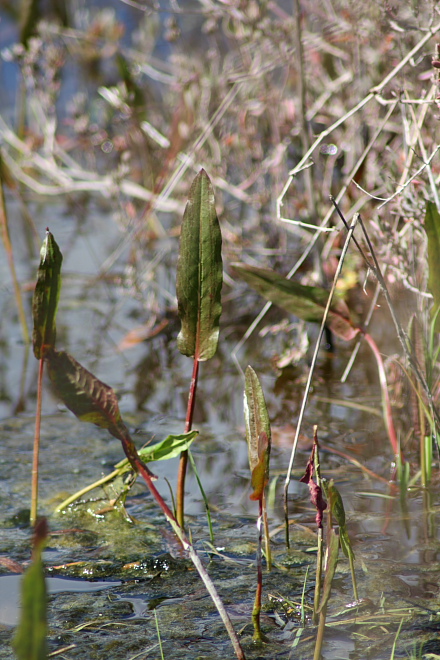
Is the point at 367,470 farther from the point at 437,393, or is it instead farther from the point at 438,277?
the point at 438,277

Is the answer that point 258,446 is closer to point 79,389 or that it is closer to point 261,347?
point 79,389

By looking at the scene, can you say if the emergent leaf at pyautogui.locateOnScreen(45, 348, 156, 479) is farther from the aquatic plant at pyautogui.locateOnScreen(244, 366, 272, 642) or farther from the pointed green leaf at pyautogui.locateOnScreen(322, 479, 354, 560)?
the pointed green leaf at pyautogui.locateOnScreen(322, 479, 354, 560)

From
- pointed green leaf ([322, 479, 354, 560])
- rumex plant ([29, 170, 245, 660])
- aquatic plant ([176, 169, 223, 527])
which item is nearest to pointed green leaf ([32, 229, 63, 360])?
rumex plant ([29, 170, 245, 660])

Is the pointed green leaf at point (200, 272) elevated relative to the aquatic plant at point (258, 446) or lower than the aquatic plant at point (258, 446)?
elevated

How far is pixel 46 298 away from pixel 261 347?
1361mm

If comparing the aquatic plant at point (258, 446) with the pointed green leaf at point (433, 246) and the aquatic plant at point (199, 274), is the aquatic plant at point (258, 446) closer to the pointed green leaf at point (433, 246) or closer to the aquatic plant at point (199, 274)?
the aquatic plant at point (199, 274)

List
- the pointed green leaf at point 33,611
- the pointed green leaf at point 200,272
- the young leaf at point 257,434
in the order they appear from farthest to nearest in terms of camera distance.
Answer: the pointed green leaf at point 200,272 < the young leaf at point 257,434 < the pointed green leaf at point 33,611

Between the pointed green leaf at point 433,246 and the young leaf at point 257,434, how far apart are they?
45 cm

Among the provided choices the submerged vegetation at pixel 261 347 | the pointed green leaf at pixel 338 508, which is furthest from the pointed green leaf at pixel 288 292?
the pointed green leaf at pixel 338 508

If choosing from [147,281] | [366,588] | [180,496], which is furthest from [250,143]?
[366,588]

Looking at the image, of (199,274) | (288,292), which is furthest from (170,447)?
(288,292)

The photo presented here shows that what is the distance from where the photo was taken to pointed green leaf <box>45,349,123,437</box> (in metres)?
1.25

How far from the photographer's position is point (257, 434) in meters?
1.07

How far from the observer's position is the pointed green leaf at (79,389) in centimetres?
125
